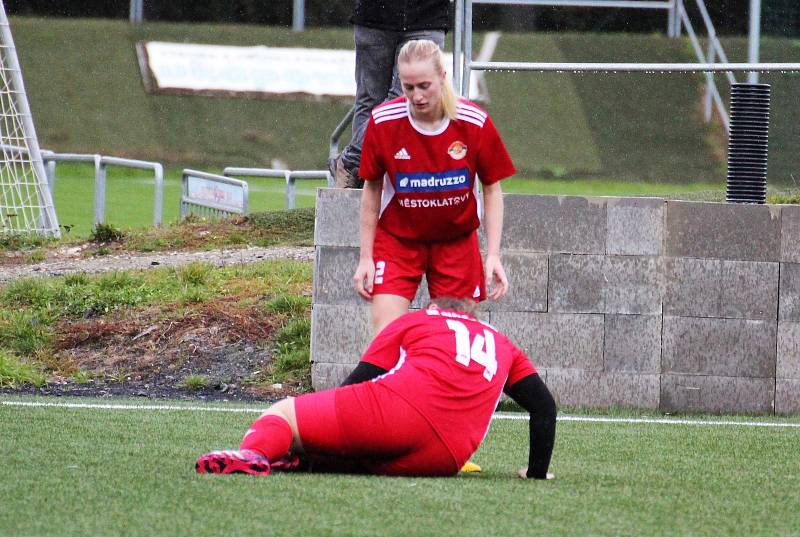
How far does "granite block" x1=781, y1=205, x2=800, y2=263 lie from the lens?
855cm

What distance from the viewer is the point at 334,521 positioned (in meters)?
4.23

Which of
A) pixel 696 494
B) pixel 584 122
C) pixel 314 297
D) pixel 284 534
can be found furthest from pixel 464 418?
pixel 584 122

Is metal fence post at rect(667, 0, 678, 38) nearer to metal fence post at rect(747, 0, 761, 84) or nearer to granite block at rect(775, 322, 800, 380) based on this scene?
metal fence post at rect(747, 0, 761, 84)

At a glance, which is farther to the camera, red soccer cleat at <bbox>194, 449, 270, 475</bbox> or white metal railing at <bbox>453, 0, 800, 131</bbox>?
white metal railing at <bbox>453, 0, 800, 131</bbox>

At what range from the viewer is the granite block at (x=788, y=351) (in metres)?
8.59

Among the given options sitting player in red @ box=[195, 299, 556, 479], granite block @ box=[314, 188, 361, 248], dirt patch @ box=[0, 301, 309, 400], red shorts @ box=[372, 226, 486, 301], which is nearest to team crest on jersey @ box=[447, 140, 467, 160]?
red shorts @ box=[372, 226, 486, 301]

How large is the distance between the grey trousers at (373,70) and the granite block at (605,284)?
1.48m

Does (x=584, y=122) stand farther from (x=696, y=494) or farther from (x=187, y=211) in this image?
(x=187, y=211)

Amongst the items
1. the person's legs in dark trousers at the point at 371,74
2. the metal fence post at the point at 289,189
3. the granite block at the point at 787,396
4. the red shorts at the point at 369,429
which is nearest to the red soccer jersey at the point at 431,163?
the red shorts at the point at 369,429

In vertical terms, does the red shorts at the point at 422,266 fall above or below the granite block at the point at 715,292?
above

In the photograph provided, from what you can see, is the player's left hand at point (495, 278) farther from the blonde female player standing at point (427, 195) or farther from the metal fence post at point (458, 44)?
the metal fence post at point (458, 44)

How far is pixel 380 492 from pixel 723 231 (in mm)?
4447

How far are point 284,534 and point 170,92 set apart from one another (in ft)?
108

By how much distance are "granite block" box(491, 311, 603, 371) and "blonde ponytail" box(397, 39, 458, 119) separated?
304cm
